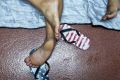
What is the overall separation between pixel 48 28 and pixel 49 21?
47 millimetres

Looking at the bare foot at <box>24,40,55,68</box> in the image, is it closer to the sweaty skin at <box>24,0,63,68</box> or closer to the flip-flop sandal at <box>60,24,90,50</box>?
the sweaty skin at <box>24,0,63,68</box>

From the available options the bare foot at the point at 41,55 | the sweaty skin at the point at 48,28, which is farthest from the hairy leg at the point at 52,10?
the bare foot at the point at 41,55

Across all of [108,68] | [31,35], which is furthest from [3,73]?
[108,68]

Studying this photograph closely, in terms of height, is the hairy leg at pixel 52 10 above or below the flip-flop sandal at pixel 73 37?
above

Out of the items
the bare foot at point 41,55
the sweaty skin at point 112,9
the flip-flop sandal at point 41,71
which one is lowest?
the flip-flop sandal at point 41,71

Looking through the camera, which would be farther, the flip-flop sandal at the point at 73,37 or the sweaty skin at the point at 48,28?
the flip-flop sandal at the point at 73,37

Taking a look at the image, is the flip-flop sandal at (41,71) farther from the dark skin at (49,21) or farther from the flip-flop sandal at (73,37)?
the flip-flop sandal at (73,37)

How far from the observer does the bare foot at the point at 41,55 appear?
3.84 ft

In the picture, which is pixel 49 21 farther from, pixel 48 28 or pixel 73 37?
pixel 73 37

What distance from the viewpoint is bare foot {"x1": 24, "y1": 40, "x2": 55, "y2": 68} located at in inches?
46.0

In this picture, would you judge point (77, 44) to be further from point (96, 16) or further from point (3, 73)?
point (3, 73)

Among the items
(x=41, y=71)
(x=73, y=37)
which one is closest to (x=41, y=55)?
(x=41, y=71)

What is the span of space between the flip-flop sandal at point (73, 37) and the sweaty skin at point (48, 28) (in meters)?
0.14

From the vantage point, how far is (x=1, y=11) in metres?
1.25
